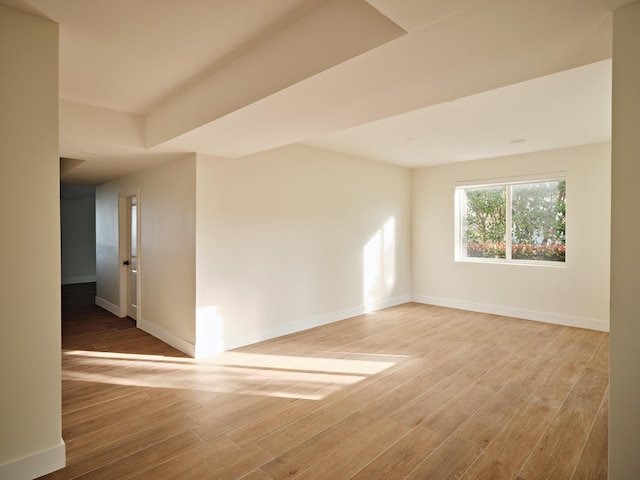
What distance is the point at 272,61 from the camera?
2.25m

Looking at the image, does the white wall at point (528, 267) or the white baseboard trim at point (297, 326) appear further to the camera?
the white wall at point (528, 267)

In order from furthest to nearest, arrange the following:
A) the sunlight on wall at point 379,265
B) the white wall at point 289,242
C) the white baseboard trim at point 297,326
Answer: the sunlight on wall at point 379,265
the white baseboard trim at point 297,326
the white wall at point 289,242

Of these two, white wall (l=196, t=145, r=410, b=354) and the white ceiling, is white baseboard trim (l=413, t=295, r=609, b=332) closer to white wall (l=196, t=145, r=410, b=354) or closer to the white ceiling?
white wall (l=196, t=145, r=410, b=354)

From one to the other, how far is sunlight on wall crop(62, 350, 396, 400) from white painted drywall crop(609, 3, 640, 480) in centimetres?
212

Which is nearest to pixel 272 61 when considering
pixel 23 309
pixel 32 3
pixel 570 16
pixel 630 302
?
pixel 32 3

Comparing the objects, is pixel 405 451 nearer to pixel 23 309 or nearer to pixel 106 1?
pixel 23 309

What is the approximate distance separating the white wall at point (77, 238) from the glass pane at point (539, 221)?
9.83 metres

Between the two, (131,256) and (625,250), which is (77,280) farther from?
(625,250)

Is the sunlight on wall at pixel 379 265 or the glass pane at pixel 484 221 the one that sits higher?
the glass pane at pixel 484 221

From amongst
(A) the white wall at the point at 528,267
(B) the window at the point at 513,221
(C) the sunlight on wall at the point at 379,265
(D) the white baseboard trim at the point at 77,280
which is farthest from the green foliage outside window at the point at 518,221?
(D) the white baseboard trim at the point at 77,280

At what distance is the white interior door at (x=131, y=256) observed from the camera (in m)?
5.83

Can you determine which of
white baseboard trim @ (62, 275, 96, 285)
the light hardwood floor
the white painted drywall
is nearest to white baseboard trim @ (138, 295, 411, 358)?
the light hardwood floor

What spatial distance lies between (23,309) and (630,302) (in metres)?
2.99

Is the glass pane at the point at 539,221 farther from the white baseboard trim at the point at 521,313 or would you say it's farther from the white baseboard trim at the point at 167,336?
the white baseboard trim at the point at 167,336
